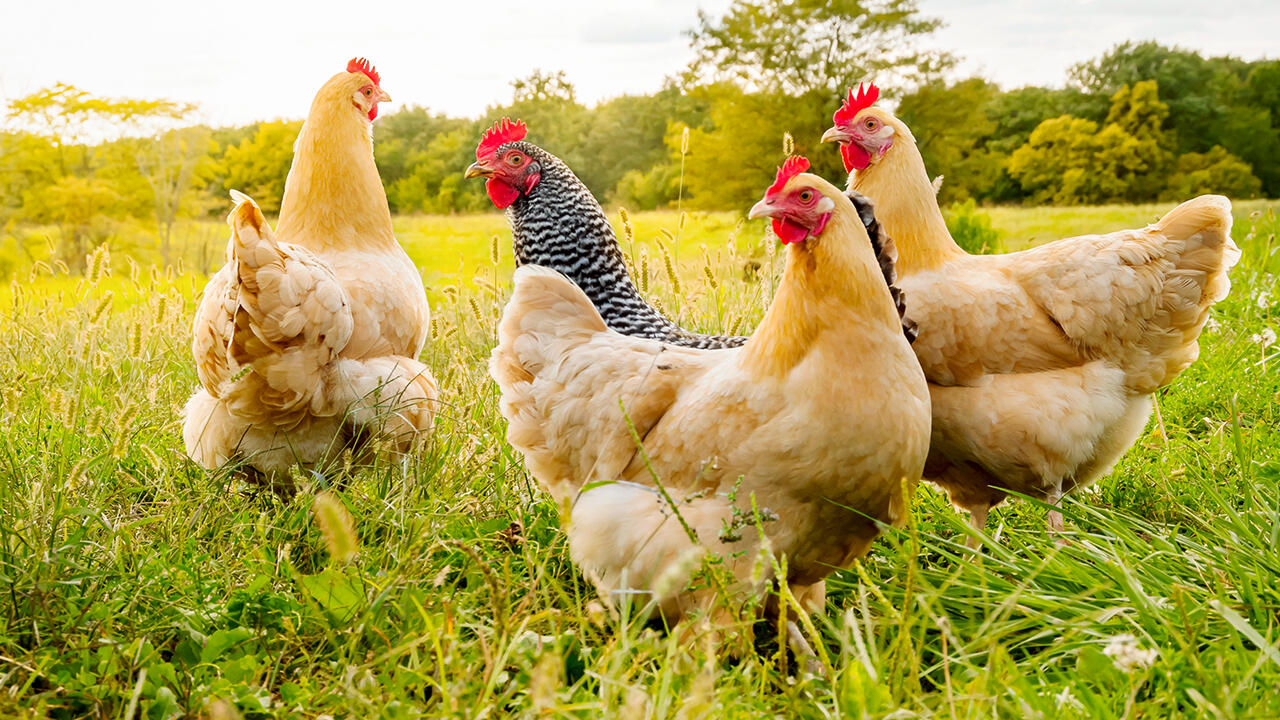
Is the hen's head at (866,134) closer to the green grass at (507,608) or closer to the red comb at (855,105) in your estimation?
the red comb at (855,105)

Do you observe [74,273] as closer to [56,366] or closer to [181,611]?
[56,366]

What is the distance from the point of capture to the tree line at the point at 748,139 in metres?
14.4

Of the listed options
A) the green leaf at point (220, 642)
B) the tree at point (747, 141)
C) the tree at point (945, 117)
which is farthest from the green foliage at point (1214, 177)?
the green leaf at point (220, 642)

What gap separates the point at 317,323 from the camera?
10.3 ft

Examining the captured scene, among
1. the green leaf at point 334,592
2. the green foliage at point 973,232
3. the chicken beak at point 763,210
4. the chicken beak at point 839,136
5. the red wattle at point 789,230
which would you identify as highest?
the chicken beak at point 839,136

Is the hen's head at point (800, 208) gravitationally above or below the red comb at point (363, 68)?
below

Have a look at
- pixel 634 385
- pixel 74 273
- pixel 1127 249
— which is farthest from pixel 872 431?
pixel 74 273

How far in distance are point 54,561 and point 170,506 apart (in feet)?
2.44

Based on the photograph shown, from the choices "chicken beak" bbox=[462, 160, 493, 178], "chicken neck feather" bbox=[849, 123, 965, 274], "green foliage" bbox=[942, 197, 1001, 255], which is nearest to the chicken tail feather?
"chicken neck feather" bbox=[849, 123, 965, 274]

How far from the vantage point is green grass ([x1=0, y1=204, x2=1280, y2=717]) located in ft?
6.00

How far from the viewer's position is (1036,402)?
321cm

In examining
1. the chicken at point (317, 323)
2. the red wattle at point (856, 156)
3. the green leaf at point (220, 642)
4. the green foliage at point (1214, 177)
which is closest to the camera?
the green leaf at point (220, 642)

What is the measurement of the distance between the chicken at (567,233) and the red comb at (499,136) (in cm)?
1

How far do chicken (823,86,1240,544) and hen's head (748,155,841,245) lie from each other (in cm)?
105
